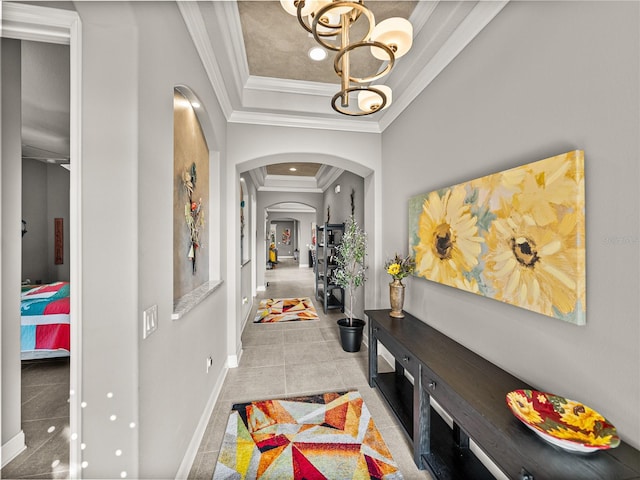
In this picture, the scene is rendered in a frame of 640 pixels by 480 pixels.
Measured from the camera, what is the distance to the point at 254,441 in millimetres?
1961

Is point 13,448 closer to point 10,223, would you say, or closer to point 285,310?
point 10,223

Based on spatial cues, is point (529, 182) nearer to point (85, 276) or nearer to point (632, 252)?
point (632, 252)

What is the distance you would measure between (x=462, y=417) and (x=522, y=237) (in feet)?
3.18

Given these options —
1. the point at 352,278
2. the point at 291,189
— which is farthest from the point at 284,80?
the point at 291,189

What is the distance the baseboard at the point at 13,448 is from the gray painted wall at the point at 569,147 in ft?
9.82

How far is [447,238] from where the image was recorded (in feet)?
6.68

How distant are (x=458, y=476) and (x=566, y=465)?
880 mm

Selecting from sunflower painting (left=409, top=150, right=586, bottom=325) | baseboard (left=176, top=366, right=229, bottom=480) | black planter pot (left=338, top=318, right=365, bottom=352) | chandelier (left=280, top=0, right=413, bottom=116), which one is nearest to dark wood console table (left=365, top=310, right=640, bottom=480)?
sunflower painting (left=409, top=150, right=586, bottom=325)

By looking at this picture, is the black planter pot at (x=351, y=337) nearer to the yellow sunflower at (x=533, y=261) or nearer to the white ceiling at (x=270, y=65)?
the yellow sunflower at (x=533, y=261)

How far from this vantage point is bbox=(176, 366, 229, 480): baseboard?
165cm

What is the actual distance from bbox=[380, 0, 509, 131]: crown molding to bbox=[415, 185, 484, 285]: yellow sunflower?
997 mm

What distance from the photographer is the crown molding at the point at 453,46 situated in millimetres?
1665

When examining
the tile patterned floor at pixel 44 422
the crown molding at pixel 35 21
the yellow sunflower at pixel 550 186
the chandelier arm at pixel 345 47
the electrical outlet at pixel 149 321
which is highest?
the chandelier arm at pixel 345 47

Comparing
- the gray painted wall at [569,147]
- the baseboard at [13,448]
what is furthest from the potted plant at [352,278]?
the baseboard at [13,448]
